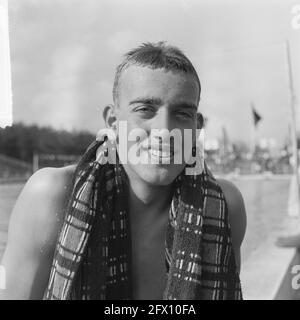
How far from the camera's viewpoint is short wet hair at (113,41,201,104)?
1.05 metres

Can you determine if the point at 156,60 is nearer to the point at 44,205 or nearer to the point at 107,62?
the point at 107,62

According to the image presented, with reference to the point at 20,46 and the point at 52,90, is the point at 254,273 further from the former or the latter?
the point at 20,46

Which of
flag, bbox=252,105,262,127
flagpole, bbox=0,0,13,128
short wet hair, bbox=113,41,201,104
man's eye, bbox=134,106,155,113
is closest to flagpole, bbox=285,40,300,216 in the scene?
flag, bbox=252,105,262,127

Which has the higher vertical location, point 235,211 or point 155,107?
point 155,107

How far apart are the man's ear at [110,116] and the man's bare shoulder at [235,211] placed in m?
0.30

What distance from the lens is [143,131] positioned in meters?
1.07

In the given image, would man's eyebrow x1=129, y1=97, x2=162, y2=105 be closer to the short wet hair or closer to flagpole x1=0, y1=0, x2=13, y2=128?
the short wet hair

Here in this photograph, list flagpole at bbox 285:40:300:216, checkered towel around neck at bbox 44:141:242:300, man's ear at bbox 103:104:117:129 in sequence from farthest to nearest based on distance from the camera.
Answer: flagpole at bbox 285:40:300:216
man's ear at bbox 103:104:117:129
checkered towel around neck at bbox 44:141:242:300

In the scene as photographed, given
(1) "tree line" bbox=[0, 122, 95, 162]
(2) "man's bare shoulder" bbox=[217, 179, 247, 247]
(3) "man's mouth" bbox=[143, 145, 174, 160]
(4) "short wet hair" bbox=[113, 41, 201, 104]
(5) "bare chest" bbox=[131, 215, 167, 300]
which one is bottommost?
(5) "bare chest" bbox=[131, 215, 167, 300]

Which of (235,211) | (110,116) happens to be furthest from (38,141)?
(235,211)

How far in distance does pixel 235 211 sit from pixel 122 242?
0.94 ft

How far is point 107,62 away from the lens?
4.19ft

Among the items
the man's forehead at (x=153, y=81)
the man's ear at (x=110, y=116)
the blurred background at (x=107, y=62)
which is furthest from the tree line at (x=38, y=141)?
the man's forehead at (x=153, y=81)
